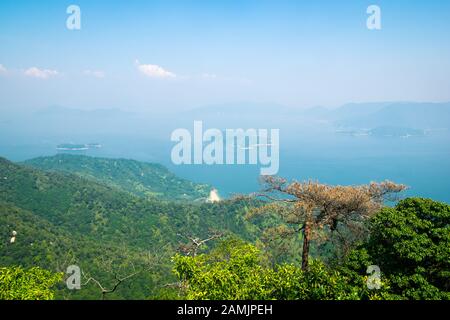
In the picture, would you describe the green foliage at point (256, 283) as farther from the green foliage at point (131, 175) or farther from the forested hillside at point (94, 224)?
the green foliage at point (131, 175)

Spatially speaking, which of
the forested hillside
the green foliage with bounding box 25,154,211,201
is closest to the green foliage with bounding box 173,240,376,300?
the forested hillside

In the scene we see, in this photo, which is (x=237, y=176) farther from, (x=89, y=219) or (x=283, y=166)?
(x=89, y=219)

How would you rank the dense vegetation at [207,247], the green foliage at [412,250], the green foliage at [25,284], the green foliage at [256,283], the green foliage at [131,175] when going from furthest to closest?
the green foliage at [131,175]
the green foliage at [412,250]
the dense vegetation at [207,247]
the green foliage at [25,284]
the green foliage at [256,283]

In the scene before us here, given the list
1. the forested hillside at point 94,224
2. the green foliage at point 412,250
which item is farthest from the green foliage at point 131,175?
the green foliage at point 412,250

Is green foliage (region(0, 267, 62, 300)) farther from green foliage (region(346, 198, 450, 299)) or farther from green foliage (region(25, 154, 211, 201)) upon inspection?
green foliage (region(25, 154, 211, 201))

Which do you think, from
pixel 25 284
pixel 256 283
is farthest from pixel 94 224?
pixel 256 283

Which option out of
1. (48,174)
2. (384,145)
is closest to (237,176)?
(48,174)

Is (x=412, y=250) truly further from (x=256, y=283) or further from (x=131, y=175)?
(x=131, y=175)
